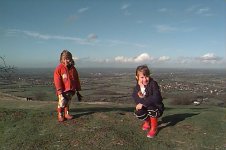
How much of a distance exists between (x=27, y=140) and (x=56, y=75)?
2.56 m

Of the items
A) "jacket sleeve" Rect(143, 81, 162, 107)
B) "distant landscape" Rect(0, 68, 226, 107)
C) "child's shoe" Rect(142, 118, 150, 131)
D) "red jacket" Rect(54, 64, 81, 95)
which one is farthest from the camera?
"distant landscape" Rect(0, 68, 226, 107)

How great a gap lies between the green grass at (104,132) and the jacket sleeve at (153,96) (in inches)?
42.1

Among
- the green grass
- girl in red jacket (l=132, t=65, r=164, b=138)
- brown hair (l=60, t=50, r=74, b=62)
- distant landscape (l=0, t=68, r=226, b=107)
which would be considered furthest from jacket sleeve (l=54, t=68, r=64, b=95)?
distant landscape (l=0, t=68, r=226, b=107)

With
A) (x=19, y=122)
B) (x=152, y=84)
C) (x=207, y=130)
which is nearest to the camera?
(x=152, y=84)

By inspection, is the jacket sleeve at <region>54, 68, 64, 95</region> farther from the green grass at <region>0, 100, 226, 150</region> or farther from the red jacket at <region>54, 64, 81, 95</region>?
the green grass at <region>0, 100, 226, 150</region>

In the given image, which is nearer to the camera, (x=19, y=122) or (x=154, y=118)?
(x=154, y=118)

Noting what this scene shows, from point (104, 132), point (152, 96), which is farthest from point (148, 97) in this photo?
point (104, 132)

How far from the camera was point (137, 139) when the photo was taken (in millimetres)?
8430

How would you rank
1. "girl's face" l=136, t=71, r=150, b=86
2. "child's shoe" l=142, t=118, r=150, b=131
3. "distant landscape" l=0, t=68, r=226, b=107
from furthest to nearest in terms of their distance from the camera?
"distant landscape" l=0, t=68, r=226, b=107, "child's shoe" l=142, t=118, r=150, b=131, "girl's face" l=136, t=71, r=150, b=86

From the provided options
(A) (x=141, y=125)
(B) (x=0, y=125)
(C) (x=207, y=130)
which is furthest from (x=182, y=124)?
(B) (x=0, y=125)

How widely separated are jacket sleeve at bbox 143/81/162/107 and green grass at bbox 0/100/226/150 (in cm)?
107

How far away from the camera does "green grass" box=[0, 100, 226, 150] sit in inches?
317

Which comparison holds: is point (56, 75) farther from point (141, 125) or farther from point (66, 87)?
point (141, 125)

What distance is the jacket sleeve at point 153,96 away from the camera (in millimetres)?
8633
